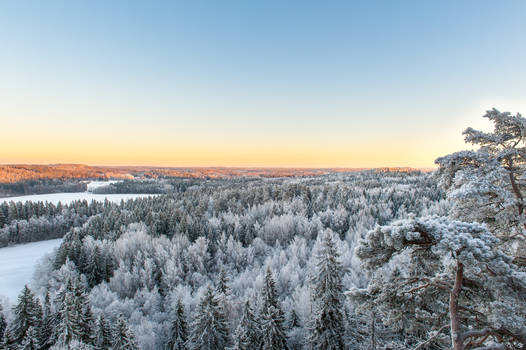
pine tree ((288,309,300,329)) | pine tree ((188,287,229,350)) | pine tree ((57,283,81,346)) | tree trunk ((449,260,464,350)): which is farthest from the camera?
pine tree ((288,309,300,329))

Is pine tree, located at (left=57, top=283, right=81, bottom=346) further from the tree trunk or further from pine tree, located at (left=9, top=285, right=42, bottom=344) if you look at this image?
the tree trunk

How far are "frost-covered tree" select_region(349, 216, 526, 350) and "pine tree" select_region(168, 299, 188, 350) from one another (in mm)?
26195

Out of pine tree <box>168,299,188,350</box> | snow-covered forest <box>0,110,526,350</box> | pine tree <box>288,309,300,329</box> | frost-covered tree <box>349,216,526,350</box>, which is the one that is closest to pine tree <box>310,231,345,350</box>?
snow-covered forest <box>0,110,526,350</box>

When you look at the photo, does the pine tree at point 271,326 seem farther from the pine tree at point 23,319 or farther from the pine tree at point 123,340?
the pine tree at point 23,319

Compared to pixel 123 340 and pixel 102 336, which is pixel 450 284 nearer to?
pixel 123 340

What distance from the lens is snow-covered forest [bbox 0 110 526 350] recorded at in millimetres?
5602

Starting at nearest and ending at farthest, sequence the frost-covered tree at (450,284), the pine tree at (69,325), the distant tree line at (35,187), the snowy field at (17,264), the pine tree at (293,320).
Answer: the frost-covered tree at (450,284), the pine tree at (69,325), the pine tree at (293,320), the snowy field at (17,264), the distant tree line at (35,187)

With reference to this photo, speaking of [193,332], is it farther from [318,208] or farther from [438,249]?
[318,208]

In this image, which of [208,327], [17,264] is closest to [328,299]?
Result: [208,327]

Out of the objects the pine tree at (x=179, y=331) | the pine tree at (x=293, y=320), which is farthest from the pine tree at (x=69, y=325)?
the pine tree at (x=293, y=320)

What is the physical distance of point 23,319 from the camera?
1083 inches

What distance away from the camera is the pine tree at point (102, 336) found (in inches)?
1032

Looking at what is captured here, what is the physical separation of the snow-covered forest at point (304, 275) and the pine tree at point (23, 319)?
0.10m

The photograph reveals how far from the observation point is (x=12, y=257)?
65250mm
